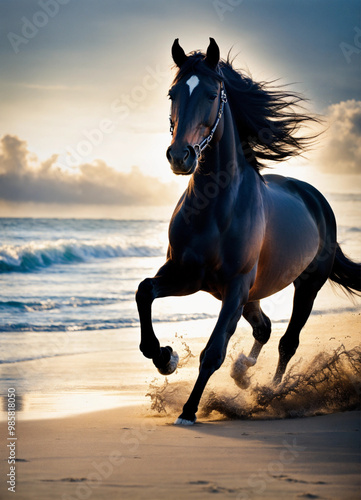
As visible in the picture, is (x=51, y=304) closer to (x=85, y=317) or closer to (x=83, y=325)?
(x=85, y=317)

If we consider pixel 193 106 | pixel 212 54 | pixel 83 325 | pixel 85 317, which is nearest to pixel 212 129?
pixel 193 106

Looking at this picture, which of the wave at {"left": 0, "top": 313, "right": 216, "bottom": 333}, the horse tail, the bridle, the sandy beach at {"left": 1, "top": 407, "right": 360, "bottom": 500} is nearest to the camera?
the sandy beach at {"left": 1, "top": 407, "right": 360, "bottom": 500}

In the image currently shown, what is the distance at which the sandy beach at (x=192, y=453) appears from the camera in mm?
2996

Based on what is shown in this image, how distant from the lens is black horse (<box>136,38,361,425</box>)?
14.8 ft

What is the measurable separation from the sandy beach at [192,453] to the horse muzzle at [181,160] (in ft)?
5.11

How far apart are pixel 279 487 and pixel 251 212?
2412 mm

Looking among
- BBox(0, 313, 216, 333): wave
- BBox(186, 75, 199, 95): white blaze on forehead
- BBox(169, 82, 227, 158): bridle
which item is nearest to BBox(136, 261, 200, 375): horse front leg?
BBox(169, 82, 227, 158): bridle

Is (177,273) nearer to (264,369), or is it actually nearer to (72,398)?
(72,398)

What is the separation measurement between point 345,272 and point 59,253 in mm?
17554

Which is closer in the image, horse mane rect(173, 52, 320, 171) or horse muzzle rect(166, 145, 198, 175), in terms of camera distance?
horse muzzle rect(166, 145, 198, 175)

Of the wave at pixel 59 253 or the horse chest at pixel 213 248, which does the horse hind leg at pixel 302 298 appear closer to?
the horse chest at pixel 213 248

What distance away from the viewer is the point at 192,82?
175 inches

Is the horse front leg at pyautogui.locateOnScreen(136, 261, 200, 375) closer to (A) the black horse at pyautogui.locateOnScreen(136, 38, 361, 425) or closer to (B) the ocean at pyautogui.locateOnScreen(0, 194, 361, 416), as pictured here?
(A) the black horse at pyautogui.locateOnScreen(136, 38, 361, 425)

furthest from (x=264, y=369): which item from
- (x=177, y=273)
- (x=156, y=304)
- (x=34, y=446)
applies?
(x=156, y=304)
